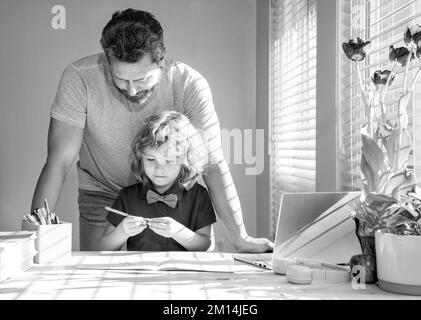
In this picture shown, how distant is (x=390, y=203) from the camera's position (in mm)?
960

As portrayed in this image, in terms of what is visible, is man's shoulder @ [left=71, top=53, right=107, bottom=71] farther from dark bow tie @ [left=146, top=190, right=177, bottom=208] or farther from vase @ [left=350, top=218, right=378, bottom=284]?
vase @ [left=350, top=218, right=378, bottom=284]

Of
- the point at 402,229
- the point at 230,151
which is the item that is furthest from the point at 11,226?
the point at 402,229

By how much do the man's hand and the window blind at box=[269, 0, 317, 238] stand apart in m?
0.69

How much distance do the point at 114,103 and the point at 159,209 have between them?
39cm

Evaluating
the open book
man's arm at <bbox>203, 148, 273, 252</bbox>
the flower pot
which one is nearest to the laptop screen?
the open book

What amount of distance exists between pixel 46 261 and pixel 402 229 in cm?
74

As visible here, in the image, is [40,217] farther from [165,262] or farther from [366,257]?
[366,257]

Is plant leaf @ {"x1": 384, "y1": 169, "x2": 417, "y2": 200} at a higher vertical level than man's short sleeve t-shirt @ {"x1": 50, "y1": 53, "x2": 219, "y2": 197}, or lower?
lower

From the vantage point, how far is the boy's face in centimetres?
182

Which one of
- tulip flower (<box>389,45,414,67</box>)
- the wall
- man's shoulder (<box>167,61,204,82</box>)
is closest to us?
tulip flower (<box>389,45,414,67</box>)

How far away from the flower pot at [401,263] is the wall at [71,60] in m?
2.19

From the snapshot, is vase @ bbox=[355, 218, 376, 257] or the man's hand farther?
the man's hand

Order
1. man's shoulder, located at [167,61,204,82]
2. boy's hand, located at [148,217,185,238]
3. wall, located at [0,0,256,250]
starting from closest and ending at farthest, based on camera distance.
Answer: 1. boy's hand, located at [148,217,185,238]
2. man's shoulder, located at [167,61,204,82]
3. wall, located at [0,0,256,250]
